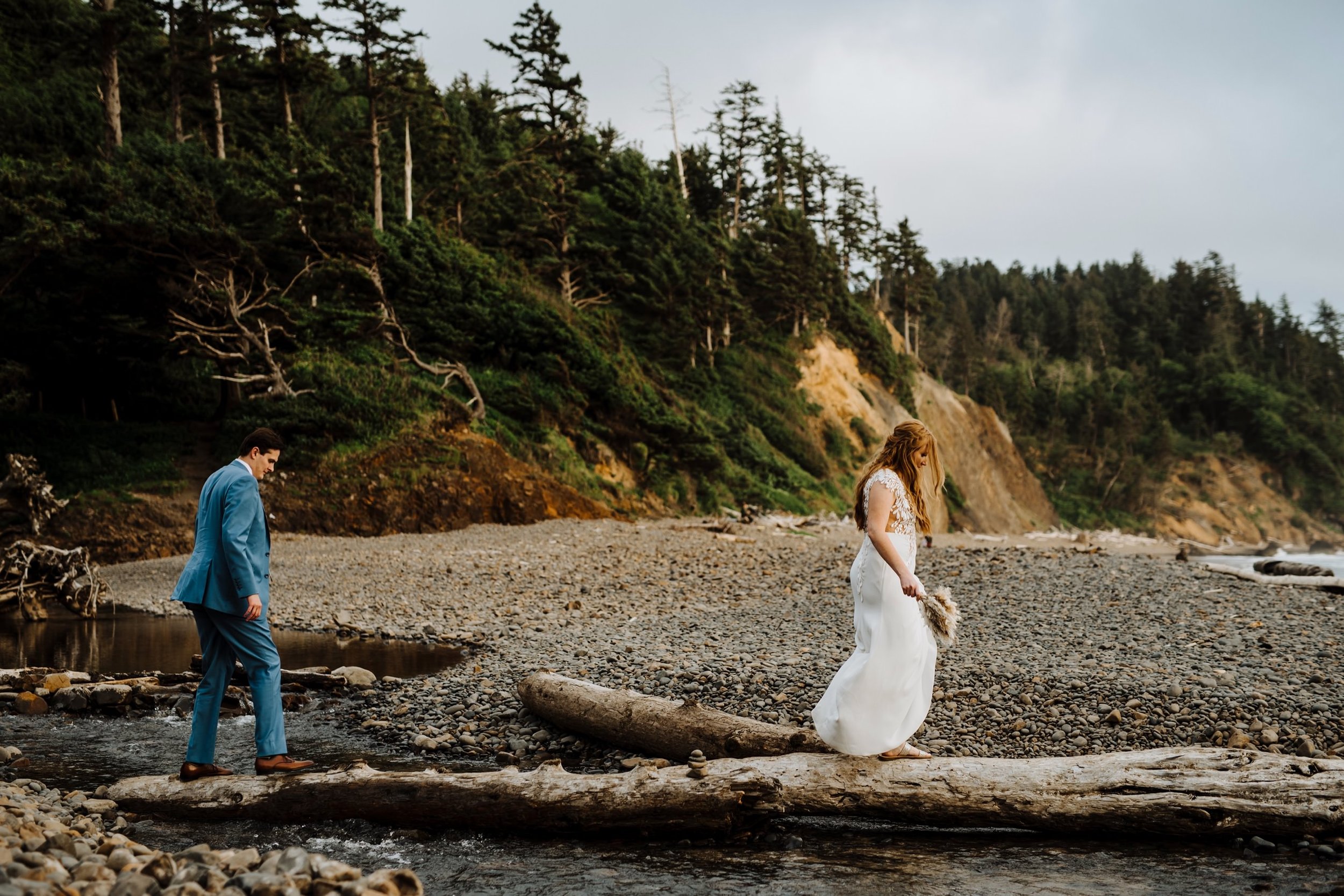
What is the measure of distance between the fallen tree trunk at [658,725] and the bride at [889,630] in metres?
0.36

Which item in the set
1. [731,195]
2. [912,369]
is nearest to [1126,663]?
[912,369]

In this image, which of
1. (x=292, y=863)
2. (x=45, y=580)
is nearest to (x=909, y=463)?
(x=292, y=863)

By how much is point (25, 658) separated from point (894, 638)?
31.9 ft

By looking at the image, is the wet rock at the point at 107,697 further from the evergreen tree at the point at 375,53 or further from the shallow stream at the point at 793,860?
the evergreen tree at the point at 375,53

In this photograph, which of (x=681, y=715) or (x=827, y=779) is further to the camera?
(x=681, y=715)

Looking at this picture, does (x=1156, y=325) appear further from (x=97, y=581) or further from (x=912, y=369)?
(x=97, y=581)

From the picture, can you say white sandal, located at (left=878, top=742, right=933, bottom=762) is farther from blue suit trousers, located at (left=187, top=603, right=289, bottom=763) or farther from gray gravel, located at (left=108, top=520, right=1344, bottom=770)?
blue suit trousers, located at (left=187, top=603, right=289, bottom=763)

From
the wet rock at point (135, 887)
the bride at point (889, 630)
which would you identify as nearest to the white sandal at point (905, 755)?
the bride at point (889, 630)

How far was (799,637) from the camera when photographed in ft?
31.8

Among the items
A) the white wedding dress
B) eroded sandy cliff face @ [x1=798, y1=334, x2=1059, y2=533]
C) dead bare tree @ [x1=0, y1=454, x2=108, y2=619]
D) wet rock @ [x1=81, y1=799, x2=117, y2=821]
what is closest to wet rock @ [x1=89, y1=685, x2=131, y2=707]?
wet rock @ [x1=81, y1=799, x2=117, y2=821]

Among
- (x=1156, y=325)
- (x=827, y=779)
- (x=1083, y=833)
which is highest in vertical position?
(x=1156, y=325)

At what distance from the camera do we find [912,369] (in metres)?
52.6

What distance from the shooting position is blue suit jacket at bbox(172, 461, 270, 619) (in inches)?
211

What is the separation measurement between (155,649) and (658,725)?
7596mm
